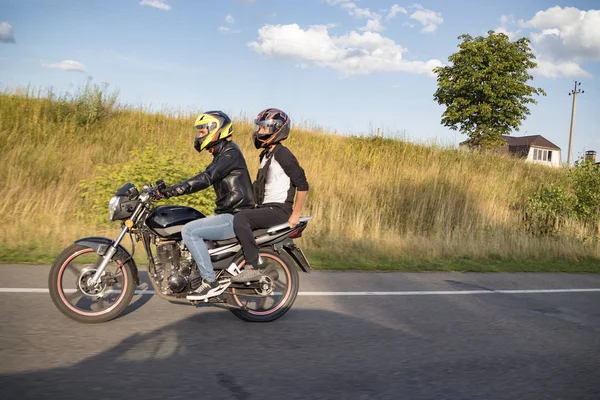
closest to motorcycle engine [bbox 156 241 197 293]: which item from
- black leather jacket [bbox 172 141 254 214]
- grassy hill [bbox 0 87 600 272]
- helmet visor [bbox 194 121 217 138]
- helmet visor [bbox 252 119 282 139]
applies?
black leather jacket [bbox 172 141 254 214]

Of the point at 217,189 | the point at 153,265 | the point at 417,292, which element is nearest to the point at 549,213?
the point at 417,292

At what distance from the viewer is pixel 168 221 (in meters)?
4.94

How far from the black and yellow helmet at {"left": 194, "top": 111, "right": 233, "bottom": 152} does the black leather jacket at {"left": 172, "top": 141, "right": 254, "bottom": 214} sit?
0.31ft

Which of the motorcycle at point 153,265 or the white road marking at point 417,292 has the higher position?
the motorcycle at point 153,265

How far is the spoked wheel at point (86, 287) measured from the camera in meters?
4.70

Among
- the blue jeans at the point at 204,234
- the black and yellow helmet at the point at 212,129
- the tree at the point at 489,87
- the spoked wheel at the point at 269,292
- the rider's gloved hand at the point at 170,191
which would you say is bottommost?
the spoked wheel at the point at 269,292

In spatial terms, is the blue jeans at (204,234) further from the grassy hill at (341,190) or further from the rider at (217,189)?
the grassy hill at (341,190)

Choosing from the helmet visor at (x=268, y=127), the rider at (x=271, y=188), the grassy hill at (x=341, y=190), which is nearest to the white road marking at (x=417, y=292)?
the rider at (x=271, y=188)

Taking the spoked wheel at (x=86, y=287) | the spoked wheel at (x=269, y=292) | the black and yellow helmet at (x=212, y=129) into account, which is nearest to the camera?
the spoked wheel at (x=86, y=287)

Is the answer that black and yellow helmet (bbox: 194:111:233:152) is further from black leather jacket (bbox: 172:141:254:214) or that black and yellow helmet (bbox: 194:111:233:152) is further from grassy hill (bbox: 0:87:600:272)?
grassy hill (bbox: 0:87:600:272)

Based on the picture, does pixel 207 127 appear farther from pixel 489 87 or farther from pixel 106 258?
pixel 489 87

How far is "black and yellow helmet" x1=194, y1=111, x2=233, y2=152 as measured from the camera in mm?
5090

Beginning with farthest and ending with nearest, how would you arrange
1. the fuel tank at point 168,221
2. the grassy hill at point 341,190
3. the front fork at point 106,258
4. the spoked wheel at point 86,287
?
the grassy hill at point 341,190 < the fuel tank at point 168,221 < the front fork at point 106,258 < the spoked wheel at point 86,287

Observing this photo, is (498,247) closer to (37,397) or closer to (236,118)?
(37,397)
